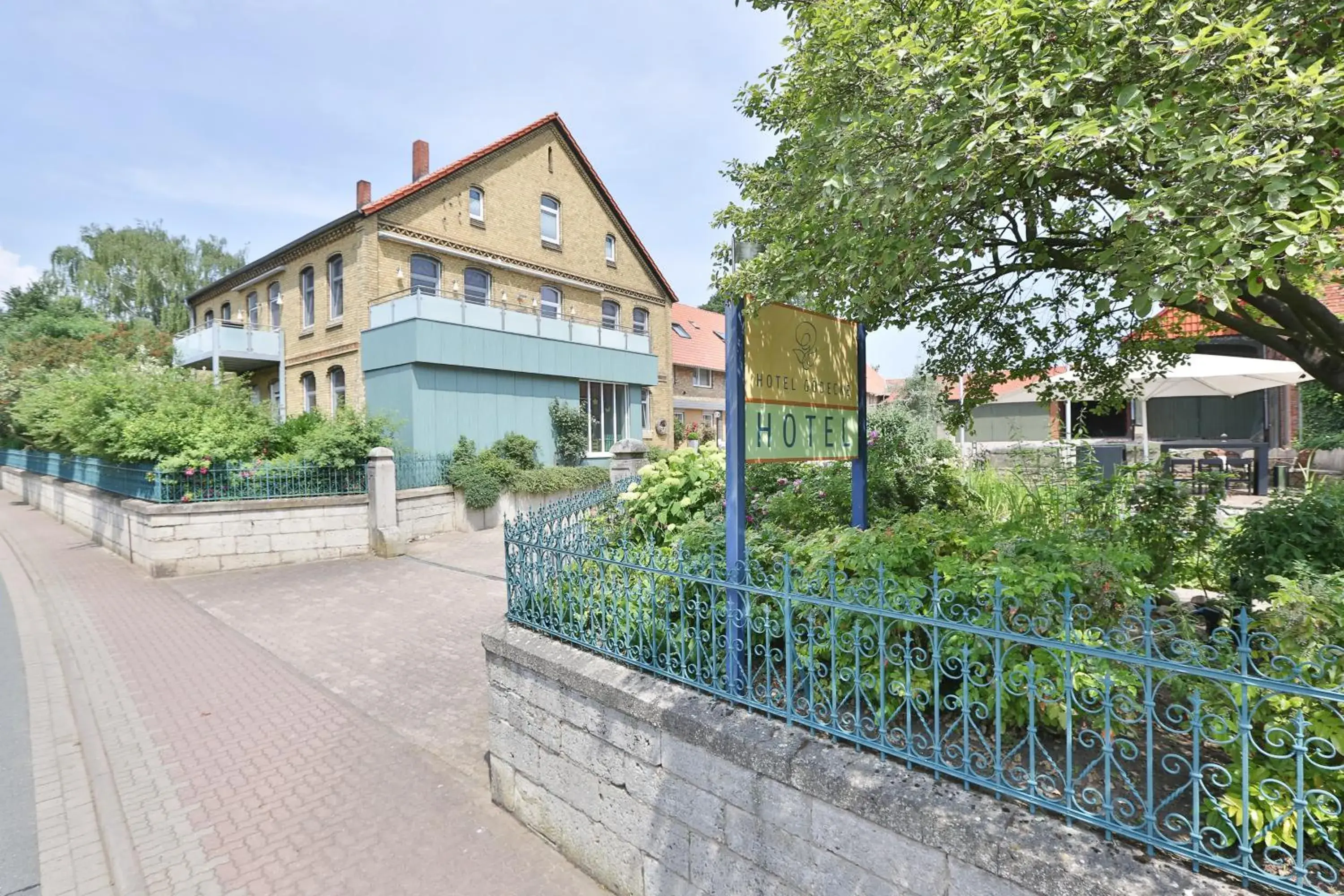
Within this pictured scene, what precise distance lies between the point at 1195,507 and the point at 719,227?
4.05 m

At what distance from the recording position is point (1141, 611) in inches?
116

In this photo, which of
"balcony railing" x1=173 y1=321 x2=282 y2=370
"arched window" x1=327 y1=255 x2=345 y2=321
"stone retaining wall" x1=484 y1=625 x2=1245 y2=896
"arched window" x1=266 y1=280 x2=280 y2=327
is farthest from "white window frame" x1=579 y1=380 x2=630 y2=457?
"stone retaining wall" x1=484 y1=625 x2=1245 y2=896

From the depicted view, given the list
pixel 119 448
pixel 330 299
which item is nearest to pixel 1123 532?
pixel 119 448

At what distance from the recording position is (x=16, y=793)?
14.3 feet

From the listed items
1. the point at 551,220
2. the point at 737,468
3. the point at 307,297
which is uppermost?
the point at 551,220

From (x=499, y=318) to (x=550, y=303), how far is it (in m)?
5.19

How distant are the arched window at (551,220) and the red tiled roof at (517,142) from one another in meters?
2.09

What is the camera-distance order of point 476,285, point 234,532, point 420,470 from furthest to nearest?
point 476,285, point 420,470, point 234,532

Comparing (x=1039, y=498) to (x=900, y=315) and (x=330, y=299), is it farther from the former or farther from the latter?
(x=330, y=299)

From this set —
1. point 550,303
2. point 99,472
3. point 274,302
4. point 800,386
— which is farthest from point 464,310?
point 800,386

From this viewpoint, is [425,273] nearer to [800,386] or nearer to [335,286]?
[335,286]

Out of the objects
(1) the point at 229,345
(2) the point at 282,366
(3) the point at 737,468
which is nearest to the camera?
(3) the point at 737,468

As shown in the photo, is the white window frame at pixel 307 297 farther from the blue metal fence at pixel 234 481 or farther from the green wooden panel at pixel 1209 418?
the green wooden panel at pixel 1209 418

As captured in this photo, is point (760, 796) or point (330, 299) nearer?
point (760, 796)
